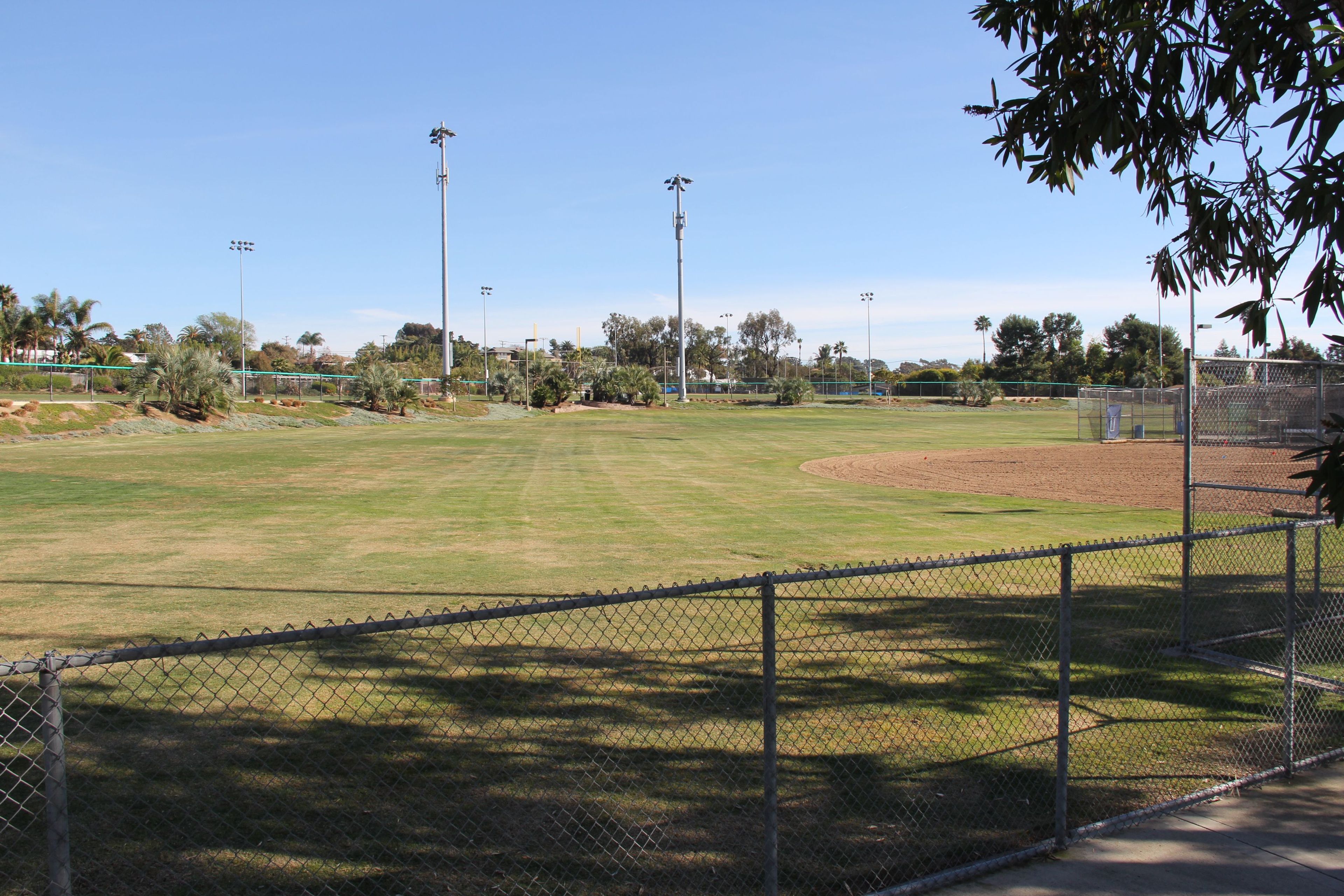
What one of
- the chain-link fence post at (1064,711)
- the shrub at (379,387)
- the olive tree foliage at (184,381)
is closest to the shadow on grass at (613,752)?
the chain-link fence post at (1064,711)

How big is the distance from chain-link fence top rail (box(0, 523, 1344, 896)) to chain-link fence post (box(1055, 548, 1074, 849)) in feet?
0.08

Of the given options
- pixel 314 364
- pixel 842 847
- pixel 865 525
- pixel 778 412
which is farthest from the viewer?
pixel 314 364

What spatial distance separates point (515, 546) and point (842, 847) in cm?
913

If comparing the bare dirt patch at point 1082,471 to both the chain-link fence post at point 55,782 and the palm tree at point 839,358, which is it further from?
the palm tree at point 839,358

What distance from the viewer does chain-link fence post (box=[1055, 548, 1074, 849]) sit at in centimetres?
449

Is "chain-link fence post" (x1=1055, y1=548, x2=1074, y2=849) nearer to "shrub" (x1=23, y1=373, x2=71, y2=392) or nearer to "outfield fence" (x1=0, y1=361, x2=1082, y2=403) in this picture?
"outfield fence" (x1=0, y1=361, x2=1082, y2=403)

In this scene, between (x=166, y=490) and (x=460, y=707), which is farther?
(x=166, y=490)

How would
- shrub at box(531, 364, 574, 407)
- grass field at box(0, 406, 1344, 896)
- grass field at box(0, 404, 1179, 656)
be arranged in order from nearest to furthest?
grass field at box(0, 406, 1344, 896) → grass field at box(0, 404, 1179, 656) → shrub at box(531, 364, 574, 407)

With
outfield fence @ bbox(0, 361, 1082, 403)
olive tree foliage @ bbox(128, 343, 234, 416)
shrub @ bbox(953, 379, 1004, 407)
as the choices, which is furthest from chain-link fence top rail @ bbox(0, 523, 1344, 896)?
shrub @ bbox(953, 379, 1004, 407)

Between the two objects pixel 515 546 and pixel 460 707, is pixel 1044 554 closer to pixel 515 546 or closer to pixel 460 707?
pixel 460 707

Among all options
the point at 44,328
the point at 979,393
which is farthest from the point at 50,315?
the point at 979,393

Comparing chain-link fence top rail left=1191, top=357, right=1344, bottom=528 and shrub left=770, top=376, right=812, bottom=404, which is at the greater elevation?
shrub left=770, top=376, right=812, bottom=404

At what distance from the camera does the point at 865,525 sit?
49.2 feet

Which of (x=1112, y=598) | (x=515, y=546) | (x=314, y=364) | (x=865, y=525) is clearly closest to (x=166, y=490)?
(x=515, y=546)
